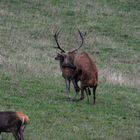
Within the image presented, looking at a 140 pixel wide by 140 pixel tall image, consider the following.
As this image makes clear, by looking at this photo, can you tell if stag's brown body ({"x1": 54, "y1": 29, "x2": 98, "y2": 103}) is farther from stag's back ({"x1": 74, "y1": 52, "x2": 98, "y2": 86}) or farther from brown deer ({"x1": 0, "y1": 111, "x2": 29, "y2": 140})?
brown deer ({"x1": 0, "y1": 111, "x2": 29, "y2": 140})

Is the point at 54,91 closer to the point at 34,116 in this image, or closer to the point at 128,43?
the point at 34,116

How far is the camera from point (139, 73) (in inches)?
998

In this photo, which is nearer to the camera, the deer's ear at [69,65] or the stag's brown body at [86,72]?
the stag's brown body at [86,72]

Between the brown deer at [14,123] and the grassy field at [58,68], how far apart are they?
0.71 metres

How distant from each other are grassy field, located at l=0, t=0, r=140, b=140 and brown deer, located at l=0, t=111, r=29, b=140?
705 millimetres

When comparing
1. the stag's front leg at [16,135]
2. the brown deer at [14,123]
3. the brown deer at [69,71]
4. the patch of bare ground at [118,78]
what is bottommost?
the patch of bare ground at [118,78]

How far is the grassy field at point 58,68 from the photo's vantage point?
53.2 ft

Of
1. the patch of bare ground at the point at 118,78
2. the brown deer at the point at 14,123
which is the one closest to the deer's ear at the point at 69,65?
the patch of bare ground at the point at 118,78

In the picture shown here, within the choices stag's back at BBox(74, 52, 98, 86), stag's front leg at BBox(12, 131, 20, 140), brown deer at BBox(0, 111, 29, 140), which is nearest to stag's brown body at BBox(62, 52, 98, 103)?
stag's back at BBox(74, 52, 98, 86)

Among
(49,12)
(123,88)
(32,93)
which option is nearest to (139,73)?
(123,88)

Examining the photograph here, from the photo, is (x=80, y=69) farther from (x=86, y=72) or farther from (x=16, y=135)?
(x=16, y=135)

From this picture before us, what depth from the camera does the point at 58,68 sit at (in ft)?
78.9

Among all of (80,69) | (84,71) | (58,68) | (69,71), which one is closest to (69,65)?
(69,71)

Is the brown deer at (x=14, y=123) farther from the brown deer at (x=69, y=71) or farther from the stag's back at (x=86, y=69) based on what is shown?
the brown deer at (x=69, y=71)
